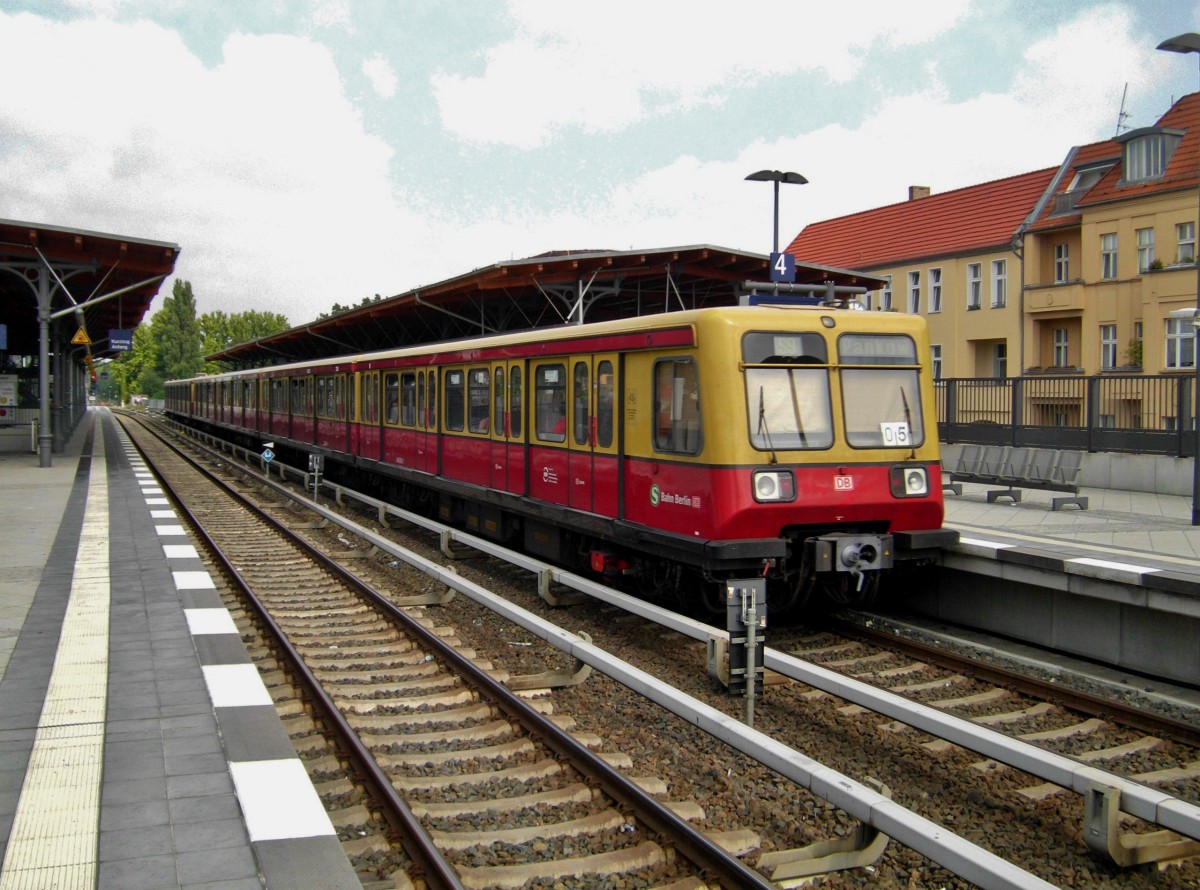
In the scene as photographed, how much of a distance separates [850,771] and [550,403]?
5.75m

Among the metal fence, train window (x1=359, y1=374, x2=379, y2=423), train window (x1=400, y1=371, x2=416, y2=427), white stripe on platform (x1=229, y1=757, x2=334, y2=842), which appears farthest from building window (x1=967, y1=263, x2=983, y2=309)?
white stripe on platform (x1=229, y1=757, x2=334, y2=842)

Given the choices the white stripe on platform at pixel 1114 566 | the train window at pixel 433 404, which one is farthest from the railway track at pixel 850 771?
the train window at pixel 433 404

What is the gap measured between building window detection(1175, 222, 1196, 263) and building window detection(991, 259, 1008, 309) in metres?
5.75

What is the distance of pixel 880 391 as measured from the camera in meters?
8.75

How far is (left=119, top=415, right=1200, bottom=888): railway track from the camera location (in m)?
4.74

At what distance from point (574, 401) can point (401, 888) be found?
643 cm

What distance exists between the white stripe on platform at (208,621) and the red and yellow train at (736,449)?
3.29m

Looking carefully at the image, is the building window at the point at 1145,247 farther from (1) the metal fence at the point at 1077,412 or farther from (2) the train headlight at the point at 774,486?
(2) the train headlight at the point at 774,486

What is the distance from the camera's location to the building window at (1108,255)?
2992 centimetres

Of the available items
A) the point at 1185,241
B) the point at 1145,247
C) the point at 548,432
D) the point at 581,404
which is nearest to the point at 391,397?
the point at 548,432

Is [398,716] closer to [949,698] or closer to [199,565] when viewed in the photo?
[949,698]

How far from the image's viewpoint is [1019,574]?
28.5 feet

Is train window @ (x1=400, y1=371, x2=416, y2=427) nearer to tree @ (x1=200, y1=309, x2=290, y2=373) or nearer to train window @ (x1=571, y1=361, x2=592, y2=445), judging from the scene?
train window @ (x1=571, y1=361, x2=592, y2=445)

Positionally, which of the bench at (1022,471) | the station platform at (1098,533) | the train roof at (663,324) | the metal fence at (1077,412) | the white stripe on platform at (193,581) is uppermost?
the train roof at (663,324)
